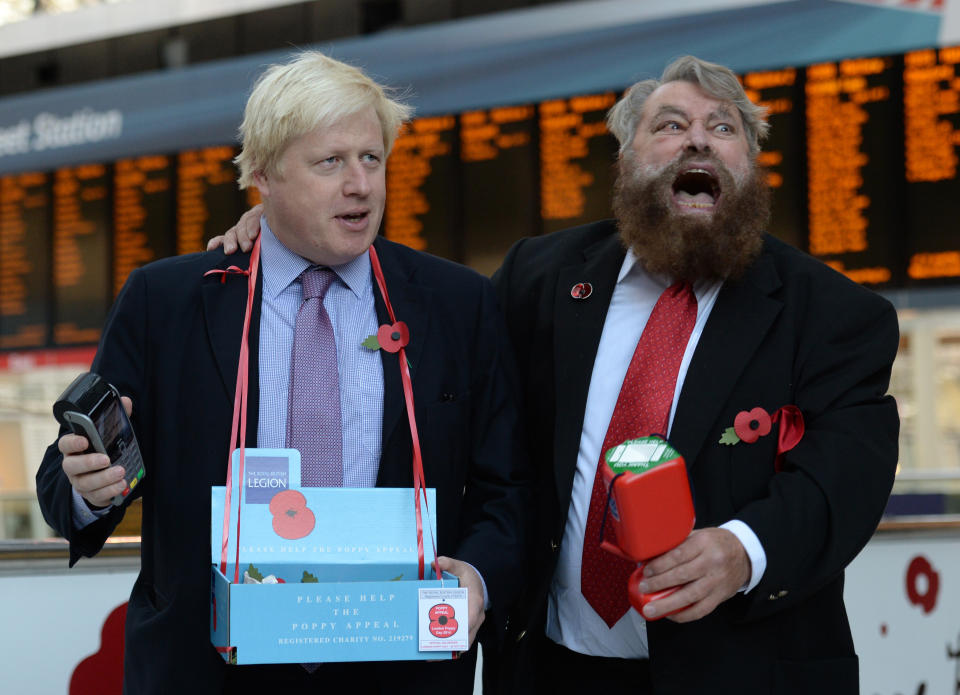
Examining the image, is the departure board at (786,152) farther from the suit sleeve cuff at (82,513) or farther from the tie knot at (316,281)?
the suit sleeve cuff at (82,513)

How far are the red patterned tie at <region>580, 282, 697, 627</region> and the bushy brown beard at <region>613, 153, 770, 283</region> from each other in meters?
0.10

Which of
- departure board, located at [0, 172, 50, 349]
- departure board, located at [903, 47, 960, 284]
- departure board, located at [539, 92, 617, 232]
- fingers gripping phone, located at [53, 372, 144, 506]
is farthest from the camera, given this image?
departure board, located at [0, 172, 50, 349]

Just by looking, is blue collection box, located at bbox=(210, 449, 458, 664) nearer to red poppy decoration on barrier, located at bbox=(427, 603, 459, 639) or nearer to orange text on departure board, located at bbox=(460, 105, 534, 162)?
red poppy decoration on barrier, located at bbox=(427, 603, 459, 639)

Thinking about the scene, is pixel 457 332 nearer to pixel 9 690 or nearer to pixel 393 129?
pixel 393 129

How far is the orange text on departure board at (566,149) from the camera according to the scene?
5.26 m

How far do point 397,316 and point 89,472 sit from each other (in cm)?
57

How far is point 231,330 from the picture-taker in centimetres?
175

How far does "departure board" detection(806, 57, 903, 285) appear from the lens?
4.70m

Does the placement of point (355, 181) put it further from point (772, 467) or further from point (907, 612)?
point (907, 612)

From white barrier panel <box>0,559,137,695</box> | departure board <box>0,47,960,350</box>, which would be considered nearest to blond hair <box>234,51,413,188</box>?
white barrier panel <box>0,559,137,695</box>

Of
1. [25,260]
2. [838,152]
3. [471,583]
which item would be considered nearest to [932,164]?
[838,152]

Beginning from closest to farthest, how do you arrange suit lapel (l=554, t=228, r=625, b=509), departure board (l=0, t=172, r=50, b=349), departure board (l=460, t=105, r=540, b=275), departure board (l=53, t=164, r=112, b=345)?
suit lapel (l=554, t=228, r=625, b=509) → departure board (l=460, t=105, r=540, b=275) → departure board (l=53, t=164, r=112, b=345) → departure board (l=0, t=172, r=50, b=349)

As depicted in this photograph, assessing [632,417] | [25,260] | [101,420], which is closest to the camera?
[101,420]

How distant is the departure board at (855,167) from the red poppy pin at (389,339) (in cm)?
342
